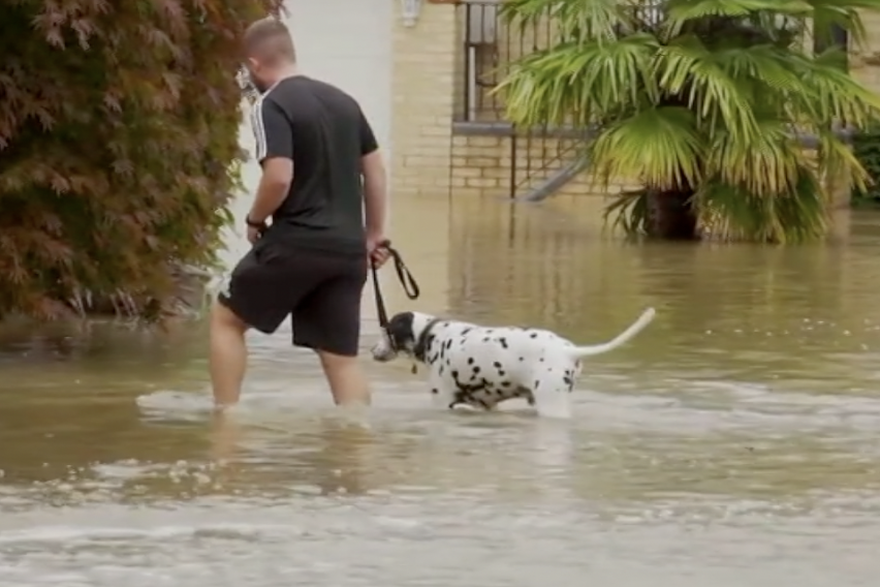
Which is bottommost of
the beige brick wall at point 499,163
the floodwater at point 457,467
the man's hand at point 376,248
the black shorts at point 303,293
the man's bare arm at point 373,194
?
→ the beige brick wall at point 499,163

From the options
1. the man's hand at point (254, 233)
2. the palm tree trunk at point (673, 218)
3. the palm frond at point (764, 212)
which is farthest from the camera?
the palm tree trunk at point (673, 218)

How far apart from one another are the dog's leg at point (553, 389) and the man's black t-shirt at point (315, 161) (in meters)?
0.82

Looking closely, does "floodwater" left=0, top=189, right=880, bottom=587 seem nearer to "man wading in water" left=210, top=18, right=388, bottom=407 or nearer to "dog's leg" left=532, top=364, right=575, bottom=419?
"dog's leg" left=532, top=364, right=575, bottom=419

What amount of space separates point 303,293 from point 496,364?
2.50 feet

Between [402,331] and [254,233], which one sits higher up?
[254,233]

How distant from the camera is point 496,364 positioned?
350 inches

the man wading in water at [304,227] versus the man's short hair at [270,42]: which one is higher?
the man's short hair at [270,42]

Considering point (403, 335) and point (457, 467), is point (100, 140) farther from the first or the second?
point (457, 467)

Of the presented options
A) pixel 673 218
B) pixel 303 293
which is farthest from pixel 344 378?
pixel 673 218

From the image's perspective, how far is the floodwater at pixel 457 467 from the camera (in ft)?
21.2

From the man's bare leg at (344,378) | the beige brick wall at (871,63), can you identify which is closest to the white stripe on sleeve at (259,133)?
the man's bare leg at (344,378)

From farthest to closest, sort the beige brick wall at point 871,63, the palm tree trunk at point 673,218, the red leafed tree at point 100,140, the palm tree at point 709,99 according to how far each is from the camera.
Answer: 1. the beige brick wall at point 871,63
2. the palm tree trunk at point 673,218
3. the palm tree at point 709,99
4. the red leafed tree at point 100,140

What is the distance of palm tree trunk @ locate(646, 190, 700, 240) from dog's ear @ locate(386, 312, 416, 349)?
394 inches

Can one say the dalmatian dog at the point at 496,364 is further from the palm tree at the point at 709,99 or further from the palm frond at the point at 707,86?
the palm tree at the point at 709,99
